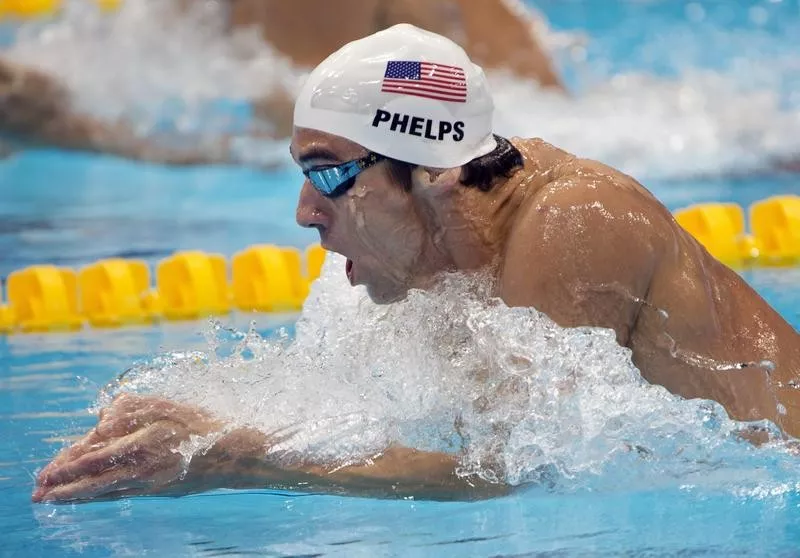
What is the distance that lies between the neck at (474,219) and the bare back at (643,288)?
54 millimetres

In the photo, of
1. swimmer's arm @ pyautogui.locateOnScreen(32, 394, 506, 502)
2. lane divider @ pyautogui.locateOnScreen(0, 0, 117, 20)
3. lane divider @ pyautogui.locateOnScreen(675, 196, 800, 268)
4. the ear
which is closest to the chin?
the ear

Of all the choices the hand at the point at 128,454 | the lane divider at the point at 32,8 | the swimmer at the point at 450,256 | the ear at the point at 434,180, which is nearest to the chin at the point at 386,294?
the swimmer at the point at 450,256

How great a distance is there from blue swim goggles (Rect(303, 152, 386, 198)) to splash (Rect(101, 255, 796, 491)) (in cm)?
32

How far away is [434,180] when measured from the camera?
8.26 ft

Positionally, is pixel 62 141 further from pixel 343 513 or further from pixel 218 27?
pixel 343 513

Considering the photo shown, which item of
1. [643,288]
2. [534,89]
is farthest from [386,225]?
[534,89]

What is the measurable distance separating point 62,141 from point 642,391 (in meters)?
11.1

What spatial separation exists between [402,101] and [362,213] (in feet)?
0.87

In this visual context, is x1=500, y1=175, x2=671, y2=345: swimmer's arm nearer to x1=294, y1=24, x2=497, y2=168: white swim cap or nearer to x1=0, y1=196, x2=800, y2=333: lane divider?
x1=294, y1=24, x2=497, y2=168: white swim cap

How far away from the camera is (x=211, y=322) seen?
3.16m

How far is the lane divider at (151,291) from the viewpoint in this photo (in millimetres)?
5945

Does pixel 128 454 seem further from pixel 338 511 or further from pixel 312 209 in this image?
pixel 312 209

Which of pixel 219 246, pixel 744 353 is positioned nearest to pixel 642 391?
pixel 744 353

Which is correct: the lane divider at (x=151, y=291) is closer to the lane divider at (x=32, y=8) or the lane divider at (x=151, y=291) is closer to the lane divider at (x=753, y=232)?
the lane divider at (x=753, y=232)
